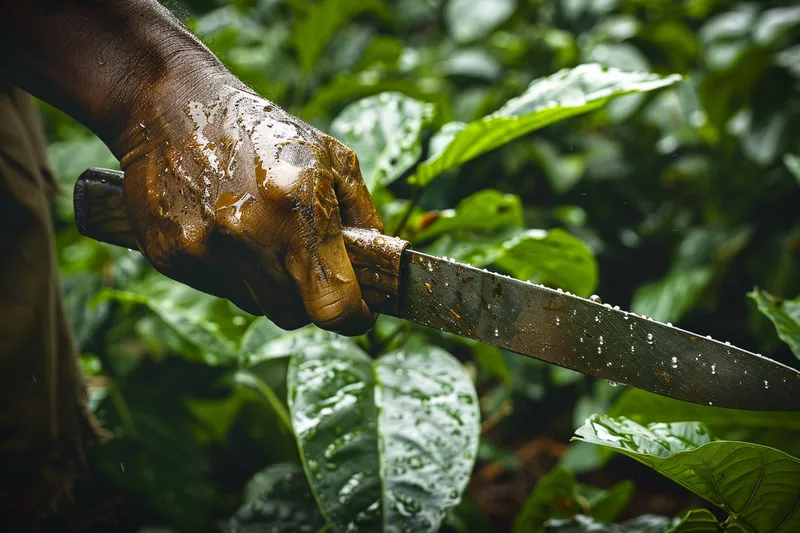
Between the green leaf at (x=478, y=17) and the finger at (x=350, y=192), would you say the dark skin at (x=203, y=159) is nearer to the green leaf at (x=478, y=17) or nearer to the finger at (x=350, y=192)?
the finger at (x=350, y=192)

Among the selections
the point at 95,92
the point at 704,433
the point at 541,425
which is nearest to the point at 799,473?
the point at 704,433

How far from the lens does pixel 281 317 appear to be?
37.3 inches

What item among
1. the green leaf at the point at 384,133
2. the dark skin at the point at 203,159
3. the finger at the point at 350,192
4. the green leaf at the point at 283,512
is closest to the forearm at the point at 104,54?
Answer: the dark skin at the point at 203,159

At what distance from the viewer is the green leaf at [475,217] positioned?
48.5 inches

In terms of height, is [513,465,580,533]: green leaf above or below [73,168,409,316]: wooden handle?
below

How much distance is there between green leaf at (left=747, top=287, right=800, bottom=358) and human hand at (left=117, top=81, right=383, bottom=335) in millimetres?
608

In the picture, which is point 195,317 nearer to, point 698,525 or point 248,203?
point 248,203

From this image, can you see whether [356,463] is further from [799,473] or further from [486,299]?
[799,473]

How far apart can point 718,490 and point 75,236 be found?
1700 millimetres

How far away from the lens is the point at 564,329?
2.73 ft

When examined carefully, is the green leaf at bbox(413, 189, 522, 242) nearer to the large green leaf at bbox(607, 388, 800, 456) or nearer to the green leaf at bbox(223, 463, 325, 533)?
the large green leaf at bbox(607, 388, 800, 456)

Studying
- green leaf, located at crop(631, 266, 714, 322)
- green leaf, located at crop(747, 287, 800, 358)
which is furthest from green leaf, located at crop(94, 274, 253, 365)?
green leaf, located at crop(631, 266, 714, 322)

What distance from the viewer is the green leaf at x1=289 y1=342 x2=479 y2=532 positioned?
3.00ft

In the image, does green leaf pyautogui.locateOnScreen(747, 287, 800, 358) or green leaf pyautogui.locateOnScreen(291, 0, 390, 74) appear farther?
green leaf pyautogui.locateOnScreen(291, 0, 390, 74)
